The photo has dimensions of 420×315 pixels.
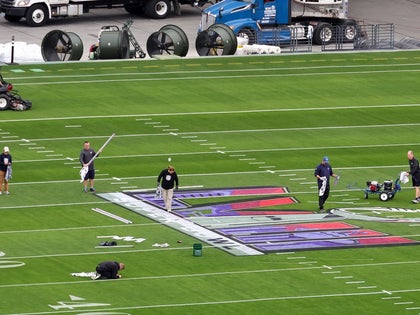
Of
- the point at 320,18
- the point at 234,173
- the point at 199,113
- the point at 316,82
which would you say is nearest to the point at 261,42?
the point at 320,18

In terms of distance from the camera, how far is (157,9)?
93000 millimetres

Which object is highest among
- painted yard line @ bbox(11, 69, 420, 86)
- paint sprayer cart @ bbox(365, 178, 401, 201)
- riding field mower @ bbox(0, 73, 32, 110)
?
painted yard line @ bbox(11, 69, 420, 86)

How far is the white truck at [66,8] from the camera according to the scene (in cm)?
8869

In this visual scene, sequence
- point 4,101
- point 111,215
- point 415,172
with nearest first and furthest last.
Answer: point 111,215
point 415,172
point 4,101

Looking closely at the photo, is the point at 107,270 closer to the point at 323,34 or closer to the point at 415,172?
the point at 415,172

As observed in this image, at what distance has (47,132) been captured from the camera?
6531 cm

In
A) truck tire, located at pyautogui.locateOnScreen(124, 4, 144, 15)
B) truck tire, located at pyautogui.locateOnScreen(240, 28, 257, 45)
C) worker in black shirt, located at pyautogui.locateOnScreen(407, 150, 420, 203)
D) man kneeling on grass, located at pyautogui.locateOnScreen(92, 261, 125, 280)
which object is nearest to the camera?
man kneeling on grass, located at pyautogui.locateOnScreen(92, 261, 125, 280)

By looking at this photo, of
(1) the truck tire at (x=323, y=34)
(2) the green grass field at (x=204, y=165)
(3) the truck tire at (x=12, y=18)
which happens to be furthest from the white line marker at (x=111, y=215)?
(3) the truck tire at (x=12, y=18)

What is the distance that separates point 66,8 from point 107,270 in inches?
1782

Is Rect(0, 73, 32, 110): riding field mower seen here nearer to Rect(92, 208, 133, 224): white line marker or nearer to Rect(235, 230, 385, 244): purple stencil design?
Rect(92, 208, 133, 224): white line marker

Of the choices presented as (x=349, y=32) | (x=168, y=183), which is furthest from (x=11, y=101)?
(x=349, y=32)

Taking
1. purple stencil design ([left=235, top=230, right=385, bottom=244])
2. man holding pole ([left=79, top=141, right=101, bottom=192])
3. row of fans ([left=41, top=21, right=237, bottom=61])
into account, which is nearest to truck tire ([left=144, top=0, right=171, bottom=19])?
row of fans ([left=41, top=21, right=237, bottom=61])

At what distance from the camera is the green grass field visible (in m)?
45.4

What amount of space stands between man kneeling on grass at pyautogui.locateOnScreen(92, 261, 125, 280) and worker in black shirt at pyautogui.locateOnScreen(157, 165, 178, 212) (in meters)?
7.80
